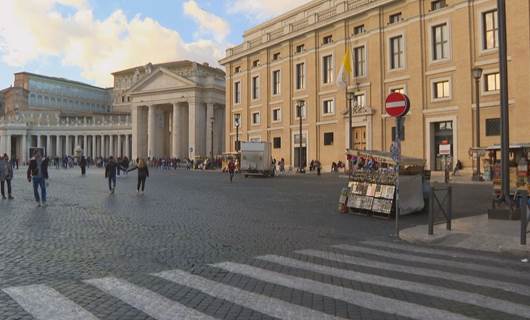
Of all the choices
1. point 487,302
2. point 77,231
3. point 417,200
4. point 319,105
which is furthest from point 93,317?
point 319,105

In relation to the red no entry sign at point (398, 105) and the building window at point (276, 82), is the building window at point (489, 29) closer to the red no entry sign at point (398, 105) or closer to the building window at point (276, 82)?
the building window at point (276, 82)

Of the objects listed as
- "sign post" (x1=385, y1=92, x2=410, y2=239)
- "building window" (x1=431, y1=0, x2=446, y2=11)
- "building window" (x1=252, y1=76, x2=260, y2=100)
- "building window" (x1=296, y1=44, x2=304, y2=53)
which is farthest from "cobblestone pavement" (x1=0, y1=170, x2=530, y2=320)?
"building window" (x1=252, y1=76, x2=260, y2=100)

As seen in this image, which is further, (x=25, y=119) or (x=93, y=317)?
(x=25, y=119)

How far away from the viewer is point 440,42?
37.2m

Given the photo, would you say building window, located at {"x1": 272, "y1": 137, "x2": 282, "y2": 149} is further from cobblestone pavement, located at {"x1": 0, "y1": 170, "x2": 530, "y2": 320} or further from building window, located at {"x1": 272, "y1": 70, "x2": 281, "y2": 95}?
cobblestone pavement, located at {"x1": 0, "y1": 170, "x2": 530, "y2": 320}

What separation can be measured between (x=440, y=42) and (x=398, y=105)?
3064 cm

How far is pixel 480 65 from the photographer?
111 ft

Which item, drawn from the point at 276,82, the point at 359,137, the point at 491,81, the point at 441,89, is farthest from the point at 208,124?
the point at 491,81

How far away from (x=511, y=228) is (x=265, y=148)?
29153 millimetres

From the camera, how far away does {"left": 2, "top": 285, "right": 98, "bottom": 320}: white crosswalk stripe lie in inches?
178

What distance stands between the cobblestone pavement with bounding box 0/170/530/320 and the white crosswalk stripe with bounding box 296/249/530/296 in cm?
2

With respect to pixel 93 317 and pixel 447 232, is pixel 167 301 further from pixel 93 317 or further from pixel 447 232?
pixel 447 232

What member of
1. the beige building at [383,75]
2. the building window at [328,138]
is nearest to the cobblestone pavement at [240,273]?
the beige building at [383,75]

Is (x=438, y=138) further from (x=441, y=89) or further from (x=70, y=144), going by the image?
(x=70, y=144)
